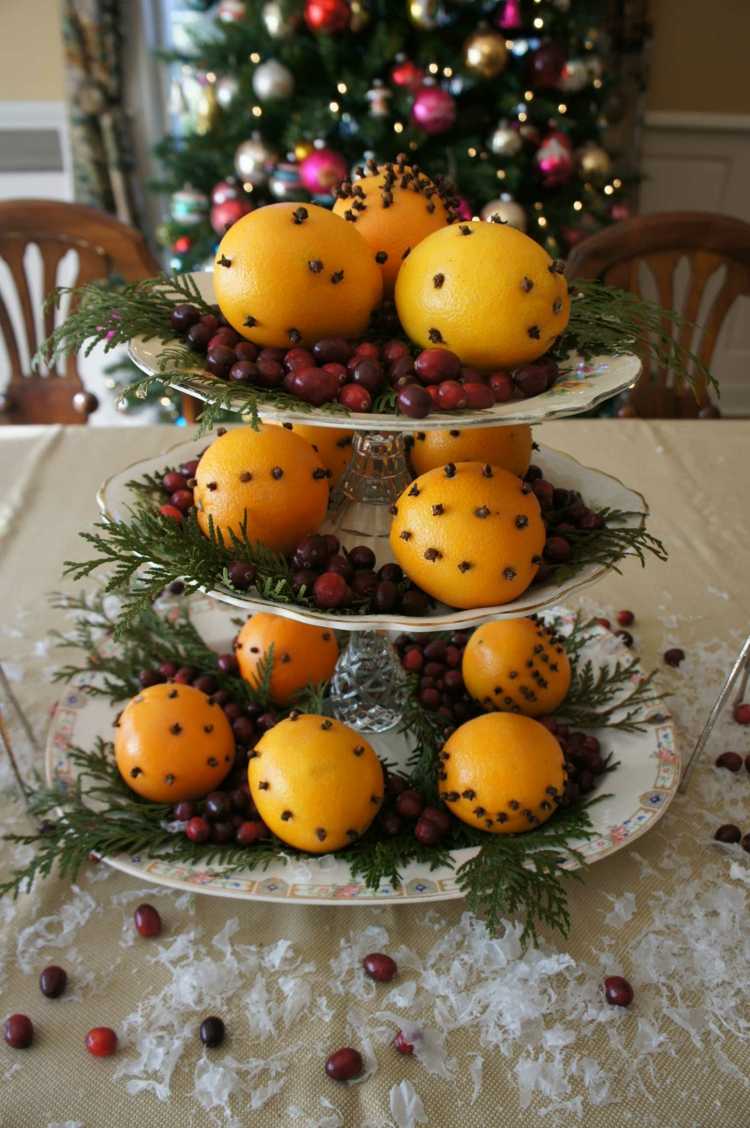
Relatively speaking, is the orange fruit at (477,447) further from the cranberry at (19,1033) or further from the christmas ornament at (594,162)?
the christmas ornament at (594,162)

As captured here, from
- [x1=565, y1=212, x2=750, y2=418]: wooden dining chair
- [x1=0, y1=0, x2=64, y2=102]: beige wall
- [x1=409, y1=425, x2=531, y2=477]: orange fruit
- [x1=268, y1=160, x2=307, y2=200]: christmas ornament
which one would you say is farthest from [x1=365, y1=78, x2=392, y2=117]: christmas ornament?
[x1=409, y1=425, x2=531, y2=477]: orange fruit

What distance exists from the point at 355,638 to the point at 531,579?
26 cm

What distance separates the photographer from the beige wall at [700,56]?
2682 millimetres

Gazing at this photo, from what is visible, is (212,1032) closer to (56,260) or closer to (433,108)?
(56,260)

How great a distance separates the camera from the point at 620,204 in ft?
7.98

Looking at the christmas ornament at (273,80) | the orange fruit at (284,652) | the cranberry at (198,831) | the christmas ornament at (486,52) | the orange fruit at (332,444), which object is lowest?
the cranberry at (198,831)

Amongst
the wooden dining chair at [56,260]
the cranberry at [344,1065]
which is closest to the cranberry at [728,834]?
the cranberry at [344,1065]

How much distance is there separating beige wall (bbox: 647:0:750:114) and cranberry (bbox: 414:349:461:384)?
8.79 ft

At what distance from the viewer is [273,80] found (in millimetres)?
1929

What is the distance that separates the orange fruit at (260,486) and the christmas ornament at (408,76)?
61.8 inches

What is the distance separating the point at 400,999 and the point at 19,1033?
0.26 m

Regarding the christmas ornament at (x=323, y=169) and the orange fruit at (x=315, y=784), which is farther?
the christmas ornament at (x=323, y=169)

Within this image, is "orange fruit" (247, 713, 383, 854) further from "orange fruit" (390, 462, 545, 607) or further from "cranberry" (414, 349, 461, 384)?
"cranberry" (414, 349, 461, 384)

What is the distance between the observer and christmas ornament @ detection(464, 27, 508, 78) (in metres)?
1.91
